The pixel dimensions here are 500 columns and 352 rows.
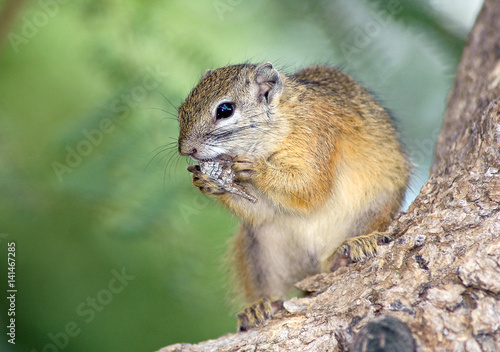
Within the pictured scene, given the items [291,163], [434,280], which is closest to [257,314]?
[291,163]

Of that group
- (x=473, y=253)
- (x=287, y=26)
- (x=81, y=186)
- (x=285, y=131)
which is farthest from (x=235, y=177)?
(x=473, y=253)

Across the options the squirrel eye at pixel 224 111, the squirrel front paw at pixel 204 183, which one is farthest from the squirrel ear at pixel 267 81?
the squirrel front paw at pixel 204 183

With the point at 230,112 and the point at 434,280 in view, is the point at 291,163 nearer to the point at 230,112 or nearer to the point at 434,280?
the point at 230,112

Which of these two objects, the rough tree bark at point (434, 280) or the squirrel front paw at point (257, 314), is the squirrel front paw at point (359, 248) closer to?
the rough tree bark at point (434, 280)

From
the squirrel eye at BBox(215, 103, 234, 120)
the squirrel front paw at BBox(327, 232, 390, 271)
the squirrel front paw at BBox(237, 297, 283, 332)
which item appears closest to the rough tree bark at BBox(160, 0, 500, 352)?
the squirrel front paw at BBox(327, 232, 390, 271)

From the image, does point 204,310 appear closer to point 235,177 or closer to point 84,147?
point 235,177

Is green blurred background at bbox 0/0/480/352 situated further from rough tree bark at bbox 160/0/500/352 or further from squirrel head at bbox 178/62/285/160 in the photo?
rough tree bark at bbox 160/0/500/352
